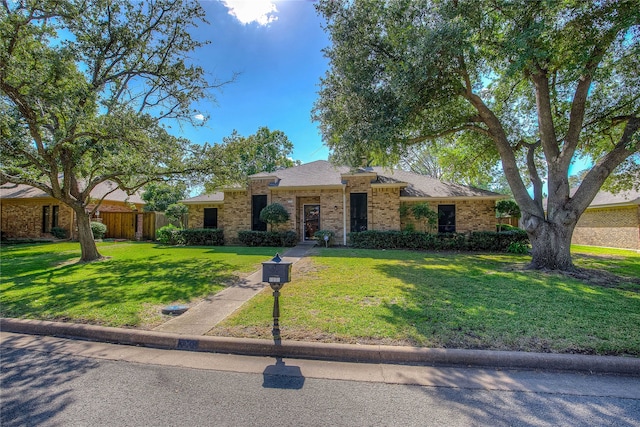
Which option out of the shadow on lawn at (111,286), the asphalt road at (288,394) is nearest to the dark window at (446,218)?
the shadow on lawn at (111,286)

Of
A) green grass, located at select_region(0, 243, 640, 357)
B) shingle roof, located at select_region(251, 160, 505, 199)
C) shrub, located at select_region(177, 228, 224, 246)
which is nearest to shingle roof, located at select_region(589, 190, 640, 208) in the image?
shingle roof, located at select_region(251, 160, 505, 199)

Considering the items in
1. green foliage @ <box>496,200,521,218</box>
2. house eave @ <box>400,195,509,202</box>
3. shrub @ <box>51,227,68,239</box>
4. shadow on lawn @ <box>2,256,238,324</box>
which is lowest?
shadow on lawn @ <box>2,256,238,324</box>

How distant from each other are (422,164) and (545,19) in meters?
27.5

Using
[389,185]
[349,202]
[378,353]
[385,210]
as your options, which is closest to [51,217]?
[349,202]

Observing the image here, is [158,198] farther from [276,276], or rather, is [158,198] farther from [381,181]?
[276,276]

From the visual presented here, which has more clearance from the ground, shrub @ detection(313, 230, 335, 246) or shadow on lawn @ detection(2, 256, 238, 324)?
shrub @ detection(313, 230, 335, 246)

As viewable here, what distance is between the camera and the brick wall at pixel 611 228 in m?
15.3

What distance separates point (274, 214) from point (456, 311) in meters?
10.7

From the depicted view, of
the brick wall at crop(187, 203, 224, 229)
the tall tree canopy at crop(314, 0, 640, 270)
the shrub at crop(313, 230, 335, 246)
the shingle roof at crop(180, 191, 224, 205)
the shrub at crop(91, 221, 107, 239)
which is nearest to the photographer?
the tall tree canopy at crop(314, 0, 640, 270)

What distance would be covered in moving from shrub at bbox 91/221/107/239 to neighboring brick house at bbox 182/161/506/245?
8230 millimetres

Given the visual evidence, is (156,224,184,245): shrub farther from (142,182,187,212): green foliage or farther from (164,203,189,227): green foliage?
(142,182,187,212): green foliage

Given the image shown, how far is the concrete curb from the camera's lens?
325cm

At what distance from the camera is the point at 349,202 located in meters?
15.0

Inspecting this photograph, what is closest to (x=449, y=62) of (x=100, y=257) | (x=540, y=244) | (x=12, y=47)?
(x=540, y=244)
